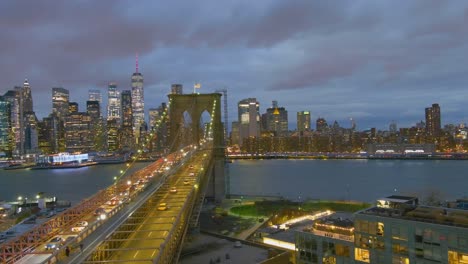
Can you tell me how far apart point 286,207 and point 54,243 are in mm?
15146

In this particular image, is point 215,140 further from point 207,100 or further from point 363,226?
point 363,226

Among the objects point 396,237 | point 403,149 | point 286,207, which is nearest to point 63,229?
point 396,237

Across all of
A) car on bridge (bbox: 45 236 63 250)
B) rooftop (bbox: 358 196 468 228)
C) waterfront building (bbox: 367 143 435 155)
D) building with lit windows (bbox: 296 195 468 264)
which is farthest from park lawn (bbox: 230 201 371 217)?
waterfront building (bbox: 367 143 435 155)

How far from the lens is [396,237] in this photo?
883cm

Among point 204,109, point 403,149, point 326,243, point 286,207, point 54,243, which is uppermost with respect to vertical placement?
point 204,109

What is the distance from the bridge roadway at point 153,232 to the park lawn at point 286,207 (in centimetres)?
429

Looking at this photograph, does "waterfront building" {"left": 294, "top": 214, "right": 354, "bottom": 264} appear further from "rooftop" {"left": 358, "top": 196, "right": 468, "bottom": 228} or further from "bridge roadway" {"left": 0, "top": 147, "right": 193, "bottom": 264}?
"bridge roadway" {"left": 0, "top": 147, "right": 193, "bottom": 264}

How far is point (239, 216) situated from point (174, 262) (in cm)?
1221

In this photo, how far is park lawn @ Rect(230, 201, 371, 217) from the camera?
21500 mm

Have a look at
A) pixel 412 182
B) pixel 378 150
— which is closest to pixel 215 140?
pixel 412 182

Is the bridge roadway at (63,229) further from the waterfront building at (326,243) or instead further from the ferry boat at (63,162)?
the ferry boat at (63,162)

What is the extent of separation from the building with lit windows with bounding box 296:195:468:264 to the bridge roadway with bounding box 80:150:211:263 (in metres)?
3.57

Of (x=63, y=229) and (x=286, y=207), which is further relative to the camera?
(x=286, y=207)

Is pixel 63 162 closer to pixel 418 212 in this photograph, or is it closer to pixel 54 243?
pixel 54 243
